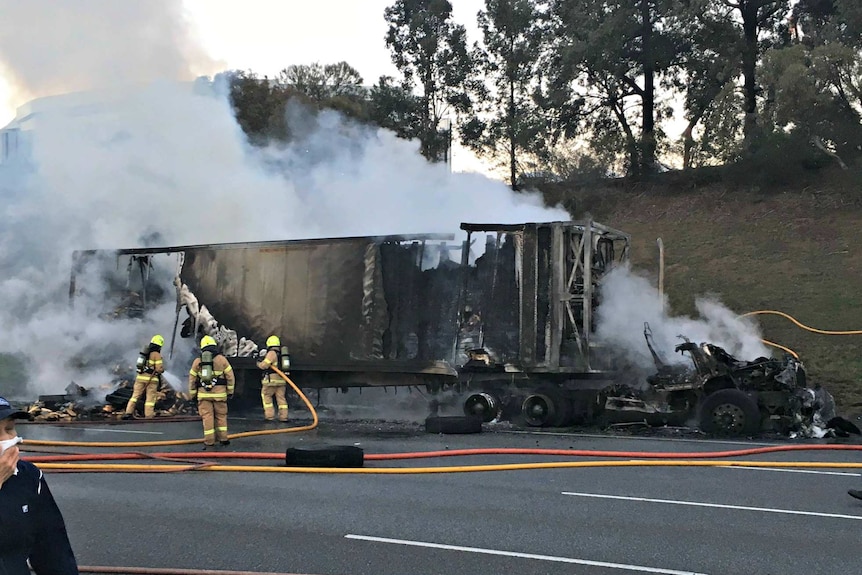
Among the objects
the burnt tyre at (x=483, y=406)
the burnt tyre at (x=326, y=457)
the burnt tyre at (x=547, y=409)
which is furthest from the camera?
the burnt tyre at (x=483, y=406)

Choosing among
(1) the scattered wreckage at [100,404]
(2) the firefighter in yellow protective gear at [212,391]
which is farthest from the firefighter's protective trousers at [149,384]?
(2) the firefighter in yellow protective gear at [212,391]

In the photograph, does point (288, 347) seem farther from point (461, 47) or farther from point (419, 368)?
point (461, 47)

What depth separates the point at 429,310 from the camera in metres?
14.2

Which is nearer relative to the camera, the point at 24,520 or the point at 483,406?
the point at 24,520

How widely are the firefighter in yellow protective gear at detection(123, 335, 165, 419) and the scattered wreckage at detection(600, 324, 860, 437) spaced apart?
8.32 metres

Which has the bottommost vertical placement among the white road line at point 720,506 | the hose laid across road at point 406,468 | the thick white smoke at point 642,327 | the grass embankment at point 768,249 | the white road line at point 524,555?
the white road line at point 524,555

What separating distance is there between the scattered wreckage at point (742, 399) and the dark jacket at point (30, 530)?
33.2 ft

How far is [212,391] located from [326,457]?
2.45 m

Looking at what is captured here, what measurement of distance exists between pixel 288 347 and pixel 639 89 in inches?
806

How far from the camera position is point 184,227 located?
19719mm

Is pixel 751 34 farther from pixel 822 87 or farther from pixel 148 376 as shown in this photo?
pixel 148 376

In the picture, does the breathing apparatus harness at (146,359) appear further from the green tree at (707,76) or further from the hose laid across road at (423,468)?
the green tree at (707,76)

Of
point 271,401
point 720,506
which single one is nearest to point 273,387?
point 271,401

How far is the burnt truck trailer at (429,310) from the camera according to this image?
13.3 m
